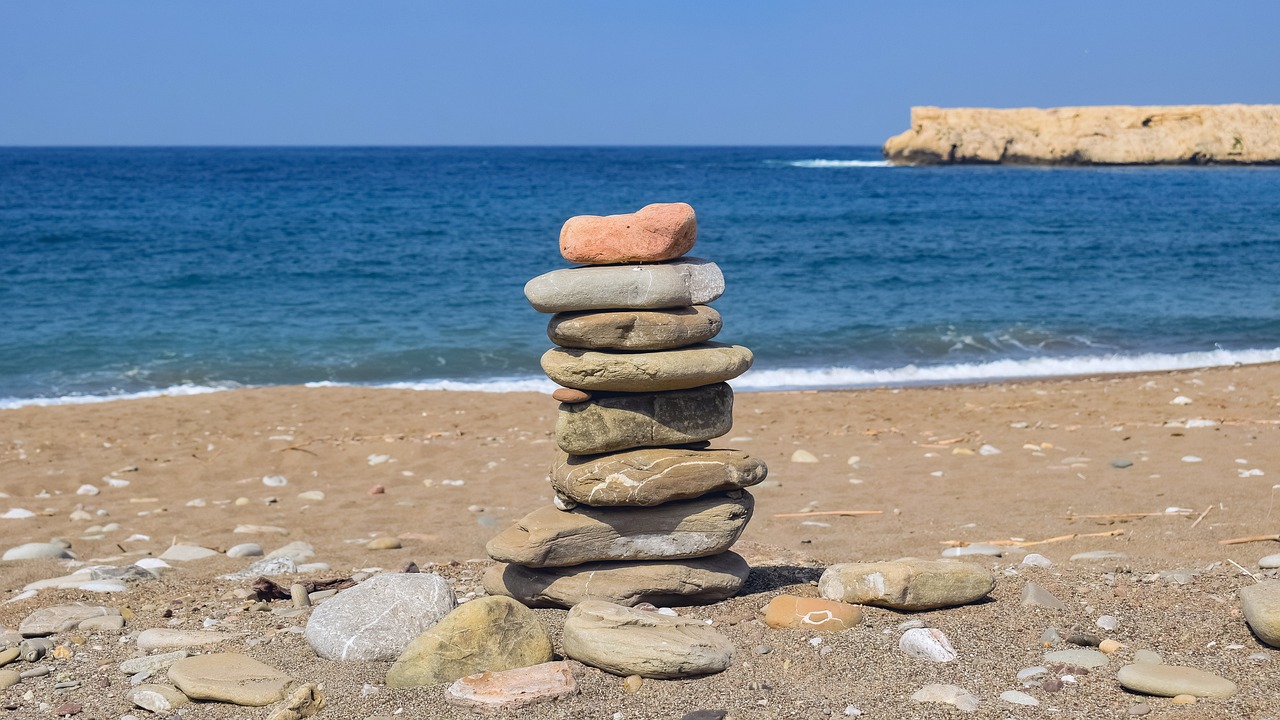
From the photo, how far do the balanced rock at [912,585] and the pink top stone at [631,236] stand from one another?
80.8 inches

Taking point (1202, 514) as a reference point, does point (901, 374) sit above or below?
below

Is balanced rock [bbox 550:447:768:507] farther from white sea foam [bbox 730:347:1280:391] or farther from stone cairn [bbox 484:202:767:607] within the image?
white sea foam [bbox 730:347:1280:391]

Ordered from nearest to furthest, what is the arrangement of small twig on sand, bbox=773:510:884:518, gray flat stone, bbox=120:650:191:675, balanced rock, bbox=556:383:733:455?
gray flat stone, bbox=120:650:191:675
balanced rock, bbox=556:383:733:455
small twig on sand, bbox=773:510:884:518

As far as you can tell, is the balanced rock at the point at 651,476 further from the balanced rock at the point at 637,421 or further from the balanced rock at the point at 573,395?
the balanced rock at the point at 573,395

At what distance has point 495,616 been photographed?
16.5ft

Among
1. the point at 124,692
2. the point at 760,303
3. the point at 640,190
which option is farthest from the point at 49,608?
the point at 640,190

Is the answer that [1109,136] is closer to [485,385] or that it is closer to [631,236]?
[485,385]

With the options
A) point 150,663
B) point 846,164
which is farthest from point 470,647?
point 846,164

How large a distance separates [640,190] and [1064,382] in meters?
48.4

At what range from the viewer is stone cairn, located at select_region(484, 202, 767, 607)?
18.9 ft

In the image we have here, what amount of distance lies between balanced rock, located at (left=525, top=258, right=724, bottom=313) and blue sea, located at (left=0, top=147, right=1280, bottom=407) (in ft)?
34.2

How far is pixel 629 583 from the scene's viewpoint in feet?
19.1

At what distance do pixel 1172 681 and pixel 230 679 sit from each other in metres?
4.12

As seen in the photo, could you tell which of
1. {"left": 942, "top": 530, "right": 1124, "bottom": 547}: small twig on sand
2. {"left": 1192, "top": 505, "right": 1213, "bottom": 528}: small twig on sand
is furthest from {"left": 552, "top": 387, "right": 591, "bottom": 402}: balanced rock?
{"left": 1192, "top": 505, "right": 1213, "bottom": 528}: small twig on sand
